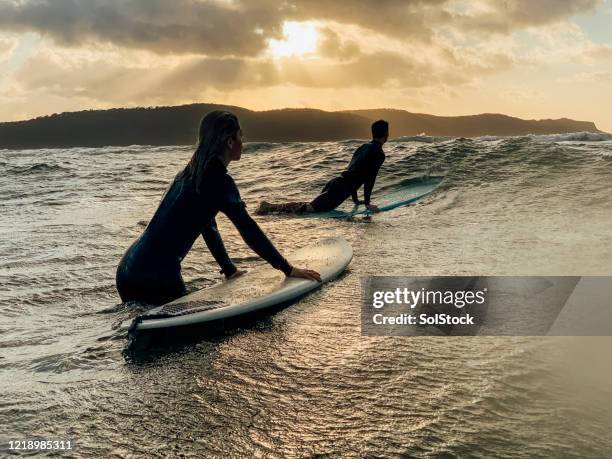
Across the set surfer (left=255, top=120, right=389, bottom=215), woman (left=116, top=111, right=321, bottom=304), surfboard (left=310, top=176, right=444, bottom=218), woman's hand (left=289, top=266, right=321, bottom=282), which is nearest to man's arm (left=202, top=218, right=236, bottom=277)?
woman (left=116, top=111, right=321, bottom=304)

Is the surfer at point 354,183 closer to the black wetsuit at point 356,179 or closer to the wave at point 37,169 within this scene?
the black wetsuit at point 356,179

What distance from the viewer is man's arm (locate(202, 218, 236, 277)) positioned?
4.11 meters

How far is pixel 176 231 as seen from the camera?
3615 millimetres

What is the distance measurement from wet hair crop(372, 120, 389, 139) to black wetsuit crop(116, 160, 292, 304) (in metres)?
5.37

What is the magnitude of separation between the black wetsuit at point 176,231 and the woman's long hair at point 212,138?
40 millimetres

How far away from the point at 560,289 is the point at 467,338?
1.33 meters

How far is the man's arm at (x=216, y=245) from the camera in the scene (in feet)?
13.5

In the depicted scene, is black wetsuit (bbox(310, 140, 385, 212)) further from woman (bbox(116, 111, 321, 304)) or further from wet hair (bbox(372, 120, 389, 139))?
woman (bbox(116, 111, 321, 304))

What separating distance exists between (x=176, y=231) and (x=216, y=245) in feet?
2.07

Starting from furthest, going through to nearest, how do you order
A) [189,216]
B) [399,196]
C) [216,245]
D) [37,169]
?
[37,169] < [399,196] < [216,245] < [189,216]

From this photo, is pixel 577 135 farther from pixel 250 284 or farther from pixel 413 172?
pixel 250 284

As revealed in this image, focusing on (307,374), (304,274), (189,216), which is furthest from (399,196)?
(307,374)

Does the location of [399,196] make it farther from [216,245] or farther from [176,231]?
[176,231]

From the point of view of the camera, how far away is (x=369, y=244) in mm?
6535
